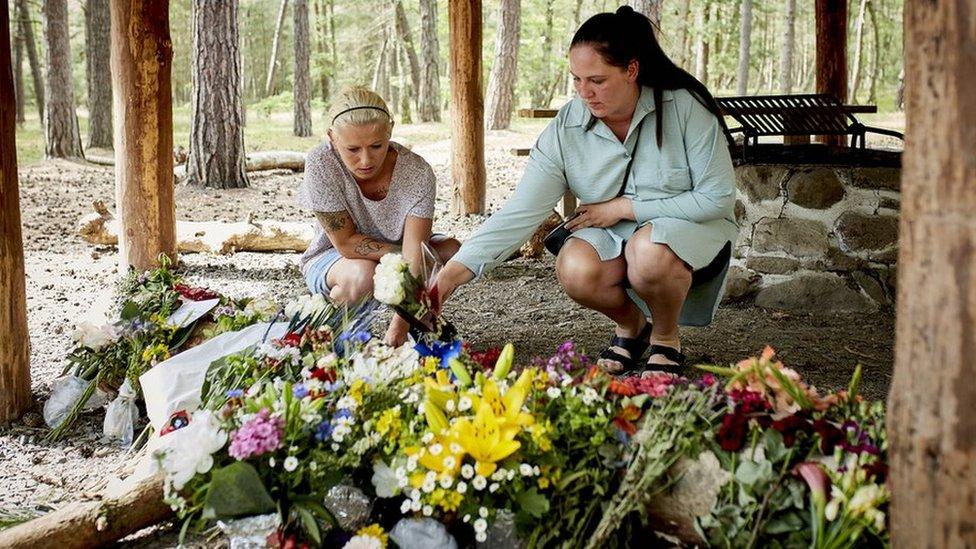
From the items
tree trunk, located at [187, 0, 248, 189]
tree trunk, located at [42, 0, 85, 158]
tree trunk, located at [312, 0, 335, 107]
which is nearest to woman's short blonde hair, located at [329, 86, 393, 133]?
tree trunk, located at [187, 0, 248, 189]

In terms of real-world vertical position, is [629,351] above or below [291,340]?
below

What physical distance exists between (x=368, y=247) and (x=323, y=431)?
1625mm

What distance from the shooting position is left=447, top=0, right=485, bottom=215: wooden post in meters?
7.72

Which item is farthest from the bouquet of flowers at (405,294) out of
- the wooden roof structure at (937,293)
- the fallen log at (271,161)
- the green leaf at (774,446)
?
the fallen log at (271,161)

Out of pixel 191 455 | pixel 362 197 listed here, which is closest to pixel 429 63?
pixel 362 197

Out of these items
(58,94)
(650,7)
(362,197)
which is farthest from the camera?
(58,94)

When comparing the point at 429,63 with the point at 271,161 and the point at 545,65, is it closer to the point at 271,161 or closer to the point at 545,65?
the point at 271,161

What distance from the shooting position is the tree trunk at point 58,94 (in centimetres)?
1295

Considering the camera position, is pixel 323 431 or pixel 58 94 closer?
pixel 323 431

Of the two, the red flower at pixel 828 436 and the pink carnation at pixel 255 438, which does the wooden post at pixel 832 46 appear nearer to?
the red flower at pixel 828 436

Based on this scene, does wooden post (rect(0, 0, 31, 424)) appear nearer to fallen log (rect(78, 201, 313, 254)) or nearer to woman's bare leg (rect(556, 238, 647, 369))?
woman's bare leg (rect(556, 238, 647, 369))

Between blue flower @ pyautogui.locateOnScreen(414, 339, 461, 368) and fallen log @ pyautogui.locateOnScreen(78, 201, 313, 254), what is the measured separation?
4.62 metres

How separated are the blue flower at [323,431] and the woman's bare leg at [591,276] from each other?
151cm

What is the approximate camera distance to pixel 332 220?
398 centimetres
